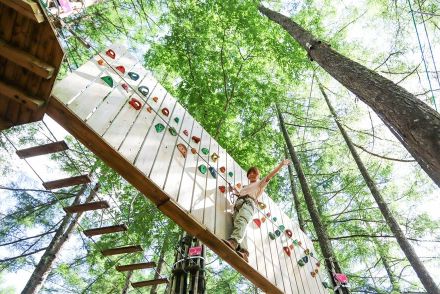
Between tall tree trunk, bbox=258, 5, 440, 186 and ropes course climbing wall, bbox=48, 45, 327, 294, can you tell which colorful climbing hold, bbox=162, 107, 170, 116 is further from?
tall tree trunk, bbox=258, 5, 440, 186

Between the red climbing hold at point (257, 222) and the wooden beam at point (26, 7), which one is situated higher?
the red climbing hold at point (257, 222)

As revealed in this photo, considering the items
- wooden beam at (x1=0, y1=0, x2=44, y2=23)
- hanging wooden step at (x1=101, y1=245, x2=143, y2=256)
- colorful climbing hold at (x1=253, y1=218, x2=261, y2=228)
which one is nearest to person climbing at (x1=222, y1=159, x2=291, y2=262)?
colorful climbing hold at (x1=253, y1=218, x2=261, y2=228)

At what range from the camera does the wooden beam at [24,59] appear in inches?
74.2

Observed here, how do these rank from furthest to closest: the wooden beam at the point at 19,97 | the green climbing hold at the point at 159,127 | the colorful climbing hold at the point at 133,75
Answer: the colorful climbing hold at the point at 133,75
the green climbing hold at the point at 159,127
the wooden beam at the point at 19,97

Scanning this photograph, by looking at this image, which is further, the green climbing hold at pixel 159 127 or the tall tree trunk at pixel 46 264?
the tall tree trunk at pixel 46 264

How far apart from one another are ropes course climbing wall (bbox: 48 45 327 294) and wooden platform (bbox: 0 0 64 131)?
172 mm

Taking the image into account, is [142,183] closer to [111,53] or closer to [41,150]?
[41,150]

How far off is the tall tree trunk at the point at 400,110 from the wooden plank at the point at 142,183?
183cm

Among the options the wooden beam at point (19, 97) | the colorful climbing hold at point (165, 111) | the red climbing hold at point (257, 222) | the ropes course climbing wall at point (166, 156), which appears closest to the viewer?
the wooden beam at point (19, 97)

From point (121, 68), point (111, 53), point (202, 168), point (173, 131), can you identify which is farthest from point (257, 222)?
point (111, 53)

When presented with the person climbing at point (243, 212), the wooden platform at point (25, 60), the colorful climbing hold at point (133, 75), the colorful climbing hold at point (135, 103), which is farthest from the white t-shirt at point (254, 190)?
the wooden platform at point (25, 60)

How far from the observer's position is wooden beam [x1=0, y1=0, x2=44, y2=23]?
169cm

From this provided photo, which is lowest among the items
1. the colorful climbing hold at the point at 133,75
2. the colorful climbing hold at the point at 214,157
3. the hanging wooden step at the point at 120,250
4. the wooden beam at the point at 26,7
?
the wooden beam at the point at 26,7

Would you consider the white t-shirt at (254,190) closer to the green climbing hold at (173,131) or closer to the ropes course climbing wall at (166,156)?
the ropes course climbing wall at (166,156)
